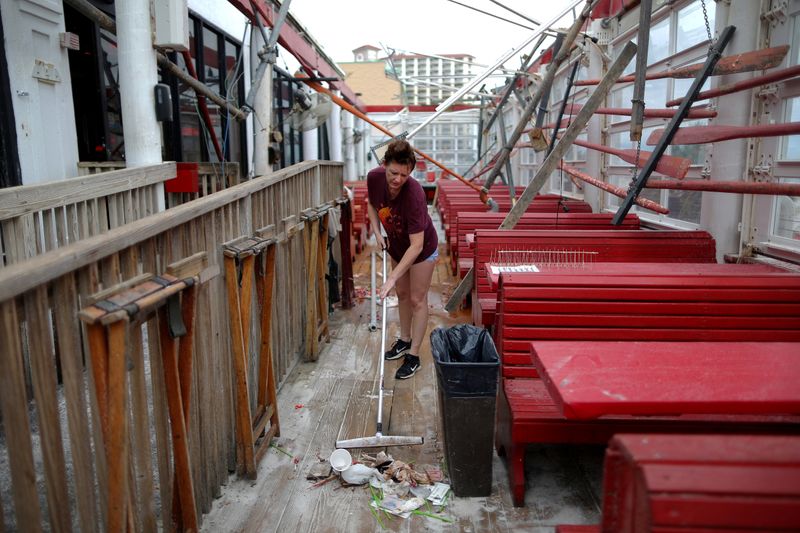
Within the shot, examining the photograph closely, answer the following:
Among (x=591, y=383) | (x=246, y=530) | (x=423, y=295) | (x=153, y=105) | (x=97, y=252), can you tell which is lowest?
(x=246, y=530)

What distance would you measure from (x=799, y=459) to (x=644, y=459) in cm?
34

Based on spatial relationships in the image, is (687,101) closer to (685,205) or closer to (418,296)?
(685,205)

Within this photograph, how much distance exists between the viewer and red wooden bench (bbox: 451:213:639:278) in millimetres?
6289

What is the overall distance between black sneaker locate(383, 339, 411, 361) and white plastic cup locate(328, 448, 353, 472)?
1815 mm

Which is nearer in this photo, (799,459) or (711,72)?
(799,459)

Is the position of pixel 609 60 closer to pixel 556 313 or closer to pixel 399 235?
pixel 399 235

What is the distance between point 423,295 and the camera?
476cm

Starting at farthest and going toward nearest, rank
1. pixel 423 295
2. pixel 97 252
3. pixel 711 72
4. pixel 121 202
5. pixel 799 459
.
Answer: pixel 423 295 < pixel 121 202 < pixel 711 72 < pixel 97 252 < pixel 799 459

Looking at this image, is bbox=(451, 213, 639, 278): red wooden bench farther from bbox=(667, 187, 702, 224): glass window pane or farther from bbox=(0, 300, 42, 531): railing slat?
bbox=(0, 300, 42, 531): railing slat

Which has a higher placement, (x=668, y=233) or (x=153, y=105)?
(x=153, y=105)

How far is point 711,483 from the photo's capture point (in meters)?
1.29

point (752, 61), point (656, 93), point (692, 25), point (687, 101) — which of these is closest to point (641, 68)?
point (687, 101)

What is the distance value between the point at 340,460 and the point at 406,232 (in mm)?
1993

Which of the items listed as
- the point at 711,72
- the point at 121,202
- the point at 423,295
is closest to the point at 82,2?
the point at 121,202
